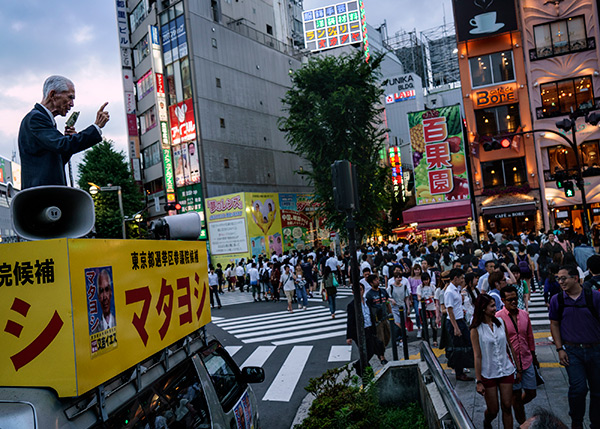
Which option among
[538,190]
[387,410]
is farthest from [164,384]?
[538,190]

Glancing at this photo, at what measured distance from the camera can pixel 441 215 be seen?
3152 cm

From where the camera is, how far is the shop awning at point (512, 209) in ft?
Result: 101

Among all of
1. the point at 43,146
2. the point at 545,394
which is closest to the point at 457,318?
the point at 545,394

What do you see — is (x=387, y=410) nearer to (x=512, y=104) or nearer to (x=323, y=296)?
(x=323, y=296)

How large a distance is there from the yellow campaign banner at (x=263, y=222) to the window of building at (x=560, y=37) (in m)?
20.6

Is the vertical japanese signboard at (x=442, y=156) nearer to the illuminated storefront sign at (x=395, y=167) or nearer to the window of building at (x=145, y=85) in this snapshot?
the illuminated storefront sign at (x=395, y=167)

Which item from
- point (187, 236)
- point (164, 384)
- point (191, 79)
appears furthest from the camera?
point (191, 79)

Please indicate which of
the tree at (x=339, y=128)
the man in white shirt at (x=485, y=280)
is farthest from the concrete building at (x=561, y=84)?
the man in white shirt at (x=485, y=280)

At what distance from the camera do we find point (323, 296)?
2045 cm

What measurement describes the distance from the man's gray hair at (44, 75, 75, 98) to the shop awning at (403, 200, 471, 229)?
29.5 m

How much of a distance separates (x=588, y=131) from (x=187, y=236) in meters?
32.9

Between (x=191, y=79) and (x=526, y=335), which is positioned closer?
(x=526, y=335)

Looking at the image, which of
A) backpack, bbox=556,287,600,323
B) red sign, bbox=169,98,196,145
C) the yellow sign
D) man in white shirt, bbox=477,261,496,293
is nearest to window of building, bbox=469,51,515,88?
red sign, bbox=169,98,196,145

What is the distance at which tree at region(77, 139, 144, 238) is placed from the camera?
131 feet
